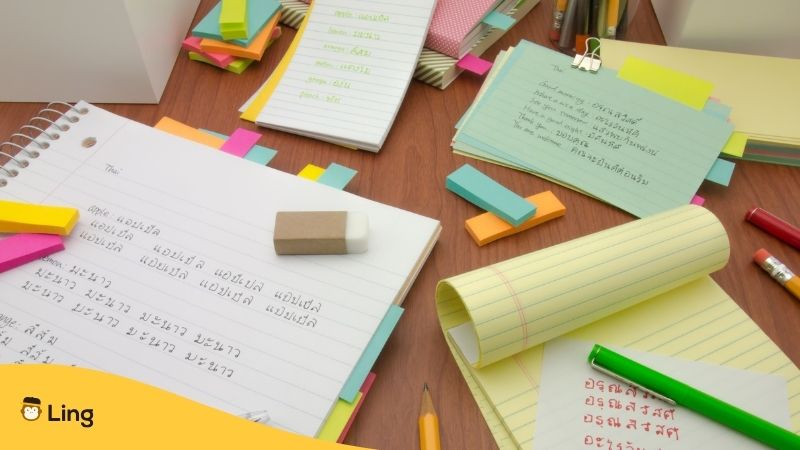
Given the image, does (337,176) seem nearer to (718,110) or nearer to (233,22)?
(233,22)

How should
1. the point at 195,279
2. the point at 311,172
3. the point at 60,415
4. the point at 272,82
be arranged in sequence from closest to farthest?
the point at 60,415, the point at 195,279, the point at 311,172, the point at 272,82

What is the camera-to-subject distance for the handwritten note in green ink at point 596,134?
0.69m

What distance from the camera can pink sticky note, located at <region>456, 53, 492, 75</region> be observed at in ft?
2.63

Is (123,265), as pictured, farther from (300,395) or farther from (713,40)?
(713,40)

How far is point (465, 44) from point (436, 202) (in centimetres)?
24

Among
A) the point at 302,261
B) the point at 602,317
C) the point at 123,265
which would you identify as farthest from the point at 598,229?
the point at 123,265

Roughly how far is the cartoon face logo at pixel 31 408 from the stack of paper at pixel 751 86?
0.67m

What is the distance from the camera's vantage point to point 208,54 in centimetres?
81

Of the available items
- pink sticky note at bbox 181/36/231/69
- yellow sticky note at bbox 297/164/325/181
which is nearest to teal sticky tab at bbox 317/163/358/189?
yellow sticky note at bbox 297/164/325/181

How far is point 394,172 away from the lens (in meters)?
0.71

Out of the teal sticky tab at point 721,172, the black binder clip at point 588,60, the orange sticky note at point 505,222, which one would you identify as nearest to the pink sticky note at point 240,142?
the orange sticky note at point 505,222

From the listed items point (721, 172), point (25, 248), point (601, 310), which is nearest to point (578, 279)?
point (601, 310)

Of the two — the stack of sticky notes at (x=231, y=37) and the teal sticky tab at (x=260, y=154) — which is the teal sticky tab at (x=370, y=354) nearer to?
the teal sticky tab at (x=260, y=154)

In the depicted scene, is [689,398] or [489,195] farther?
[489,195]
